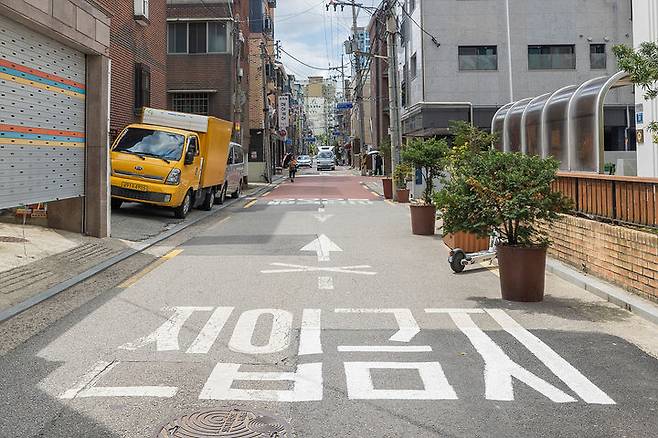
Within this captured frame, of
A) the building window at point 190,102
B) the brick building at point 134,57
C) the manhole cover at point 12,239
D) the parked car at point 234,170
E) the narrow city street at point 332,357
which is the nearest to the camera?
the narrow city street at point 332,357

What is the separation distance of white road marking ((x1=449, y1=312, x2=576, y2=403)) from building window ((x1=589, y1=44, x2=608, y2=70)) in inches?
1044

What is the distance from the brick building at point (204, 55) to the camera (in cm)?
3653

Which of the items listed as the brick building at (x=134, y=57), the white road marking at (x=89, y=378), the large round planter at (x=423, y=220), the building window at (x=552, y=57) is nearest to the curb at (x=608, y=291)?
the large round planter at (x=423, y=220)

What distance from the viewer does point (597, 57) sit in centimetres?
2861

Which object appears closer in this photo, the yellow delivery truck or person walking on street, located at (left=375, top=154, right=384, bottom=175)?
the yellow delivery truck

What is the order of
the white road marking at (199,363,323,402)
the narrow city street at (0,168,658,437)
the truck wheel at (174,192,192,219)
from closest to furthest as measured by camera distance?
the narrow city street at (0,168,658,437) < the white road marking at (199,363,323,402) < the truck wheel at (174,192,192,219)

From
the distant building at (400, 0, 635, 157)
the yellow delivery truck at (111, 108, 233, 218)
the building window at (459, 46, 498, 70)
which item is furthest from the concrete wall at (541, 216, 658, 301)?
the building window at (459, 46, 498, 70)

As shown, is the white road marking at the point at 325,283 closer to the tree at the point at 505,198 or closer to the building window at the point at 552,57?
the tree at the point at 505,198

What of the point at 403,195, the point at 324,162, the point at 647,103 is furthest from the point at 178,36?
the point at 324,162

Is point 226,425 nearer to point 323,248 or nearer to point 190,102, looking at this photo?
point 323,248

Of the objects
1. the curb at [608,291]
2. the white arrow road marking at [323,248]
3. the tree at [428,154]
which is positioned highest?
the tree at [428,154]

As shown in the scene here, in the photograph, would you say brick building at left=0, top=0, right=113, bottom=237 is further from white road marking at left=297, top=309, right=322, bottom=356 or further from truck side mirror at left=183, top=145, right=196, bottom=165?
white road marking at left=297, top=309, right=322, bottom=356

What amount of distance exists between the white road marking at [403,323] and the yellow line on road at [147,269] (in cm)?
334

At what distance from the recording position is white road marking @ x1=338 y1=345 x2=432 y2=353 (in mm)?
5441
